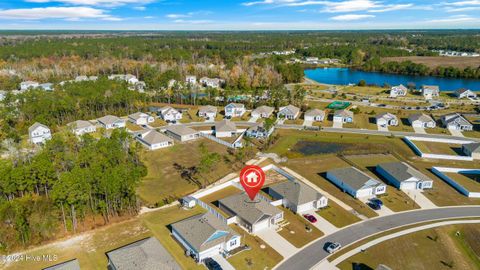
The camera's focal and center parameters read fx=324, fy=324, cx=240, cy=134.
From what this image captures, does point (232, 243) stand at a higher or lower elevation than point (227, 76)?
lower

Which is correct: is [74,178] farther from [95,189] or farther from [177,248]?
[177,248]

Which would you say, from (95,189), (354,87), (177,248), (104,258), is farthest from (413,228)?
(354,87)

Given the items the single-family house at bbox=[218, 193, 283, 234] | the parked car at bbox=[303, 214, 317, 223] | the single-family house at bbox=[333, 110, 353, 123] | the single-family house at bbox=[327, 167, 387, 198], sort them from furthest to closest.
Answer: the single-family house at bbox=[333, 110, 353, 123]
the single-family house at bbox=[327, 167, 387, 198]
the parked car at bbox=[303, 214, 317, 223]
the single-family house at bbox=[218, 193, 283, 234]

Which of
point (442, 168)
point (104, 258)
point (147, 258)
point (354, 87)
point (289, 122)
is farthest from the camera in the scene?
point (354, 87)

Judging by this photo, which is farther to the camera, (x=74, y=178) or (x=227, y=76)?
(x=227, y=76)

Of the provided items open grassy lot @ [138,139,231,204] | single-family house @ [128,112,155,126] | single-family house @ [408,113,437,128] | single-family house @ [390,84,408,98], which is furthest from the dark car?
single-family house @ [390,84,408,98]

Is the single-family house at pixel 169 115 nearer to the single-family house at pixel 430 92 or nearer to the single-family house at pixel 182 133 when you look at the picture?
the single-family house at pixel 182 133

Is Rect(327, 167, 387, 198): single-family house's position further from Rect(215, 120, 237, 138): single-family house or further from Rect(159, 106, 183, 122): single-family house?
Rect(159, 106, 183, 122): single-family house
